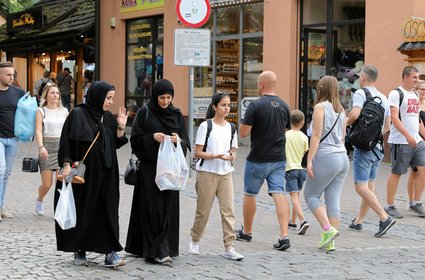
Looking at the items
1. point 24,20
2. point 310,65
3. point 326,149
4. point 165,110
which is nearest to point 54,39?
point 24,20

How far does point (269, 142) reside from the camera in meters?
7.92

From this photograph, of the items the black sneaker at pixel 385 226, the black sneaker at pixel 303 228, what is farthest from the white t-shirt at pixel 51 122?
the black sneaker at pixel 385 226

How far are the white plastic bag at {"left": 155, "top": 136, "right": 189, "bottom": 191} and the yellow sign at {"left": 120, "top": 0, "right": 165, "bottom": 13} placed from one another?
16.4 m

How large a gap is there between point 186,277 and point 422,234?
3505 mm

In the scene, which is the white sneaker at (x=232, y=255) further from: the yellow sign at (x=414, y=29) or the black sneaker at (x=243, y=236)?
the yellow sign at (x=414, y=29)

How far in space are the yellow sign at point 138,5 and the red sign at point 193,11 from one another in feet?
33.8

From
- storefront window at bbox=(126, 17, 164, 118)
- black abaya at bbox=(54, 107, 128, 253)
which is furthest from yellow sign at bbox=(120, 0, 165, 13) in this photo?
black abaya at bbox=(54, 107, 128, 253)

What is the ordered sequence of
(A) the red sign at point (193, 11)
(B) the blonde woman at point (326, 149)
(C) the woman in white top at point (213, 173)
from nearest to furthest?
(C) the woman in white top at point (213, 173)
(B) the blonde woman at point (326, 149)
(A) the red sign at point (193, 11)

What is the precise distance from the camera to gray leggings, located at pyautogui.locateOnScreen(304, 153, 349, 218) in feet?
26.1

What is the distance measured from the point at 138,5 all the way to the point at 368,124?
1636 cm

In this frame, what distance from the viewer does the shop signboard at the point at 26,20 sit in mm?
29203

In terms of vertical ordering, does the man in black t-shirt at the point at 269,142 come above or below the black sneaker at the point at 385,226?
above

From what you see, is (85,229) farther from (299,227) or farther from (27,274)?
(299,227)

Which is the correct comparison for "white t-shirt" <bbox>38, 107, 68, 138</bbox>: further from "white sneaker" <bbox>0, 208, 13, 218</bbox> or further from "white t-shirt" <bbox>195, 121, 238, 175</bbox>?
"white t-shirt" <bbox>195, 121, 238, 175</bbox>
